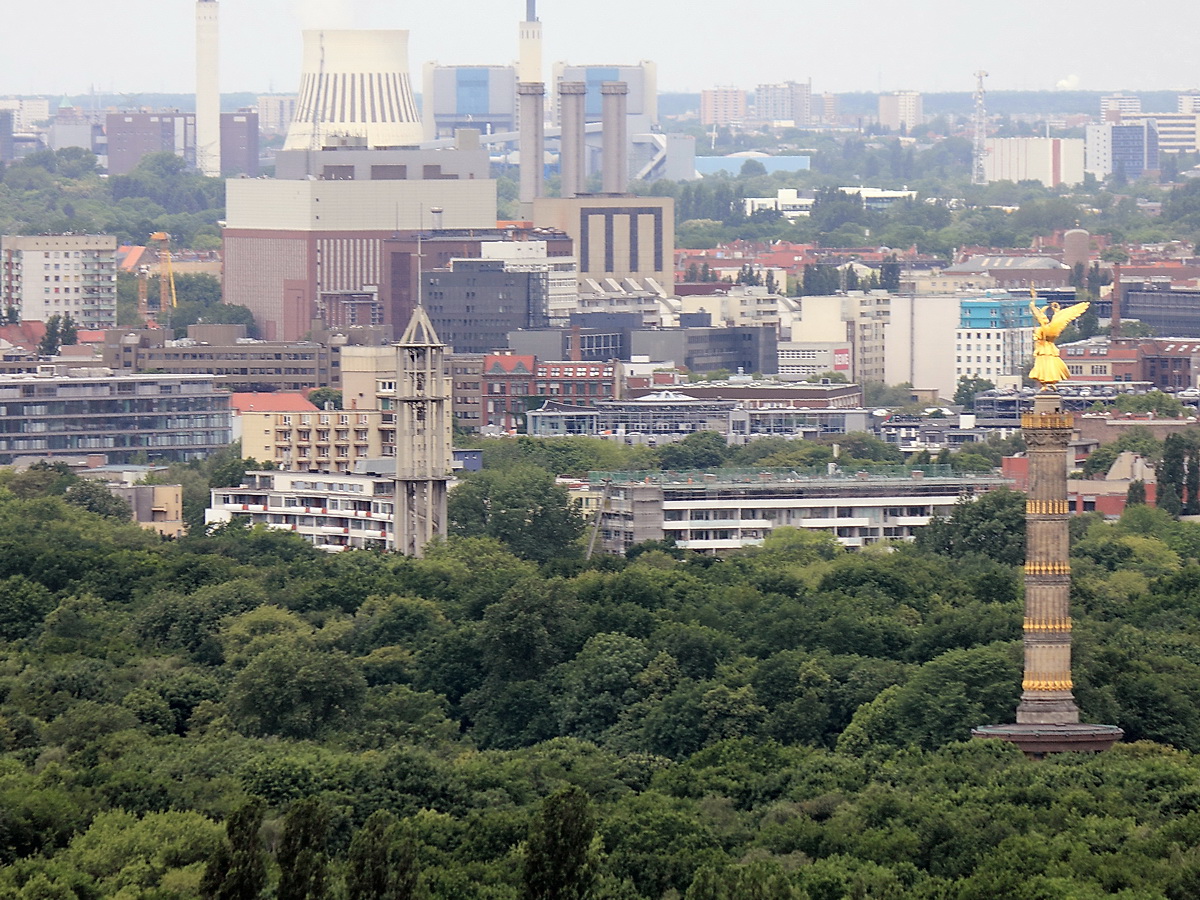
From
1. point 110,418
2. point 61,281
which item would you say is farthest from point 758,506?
point 61,281

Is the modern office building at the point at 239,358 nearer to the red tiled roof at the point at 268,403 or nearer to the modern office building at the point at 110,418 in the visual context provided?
the red tiled roof at the point at 268,403

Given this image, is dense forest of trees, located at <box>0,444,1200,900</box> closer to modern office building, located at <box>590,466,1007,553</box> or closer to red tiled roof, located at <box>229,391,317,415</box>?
modern office building, located at <box>590,466,1007,553</box>

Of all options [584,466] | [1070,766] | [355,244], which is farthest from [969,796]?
[355,244]

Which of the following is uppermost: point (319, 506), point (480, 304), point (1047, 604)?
point (480, 304)

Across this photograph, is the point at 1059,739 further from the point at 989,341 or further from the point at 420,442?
the point at 989,341

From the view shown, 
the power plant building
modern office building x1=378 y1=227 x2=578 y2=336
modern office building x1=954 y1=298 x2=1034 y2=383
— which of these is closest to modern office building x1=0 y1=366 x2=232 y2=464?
modern office building x1=378 y1=227 x2=578 y2=336

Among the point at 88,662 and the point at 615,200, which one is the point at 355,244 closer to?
the point at 615,200
